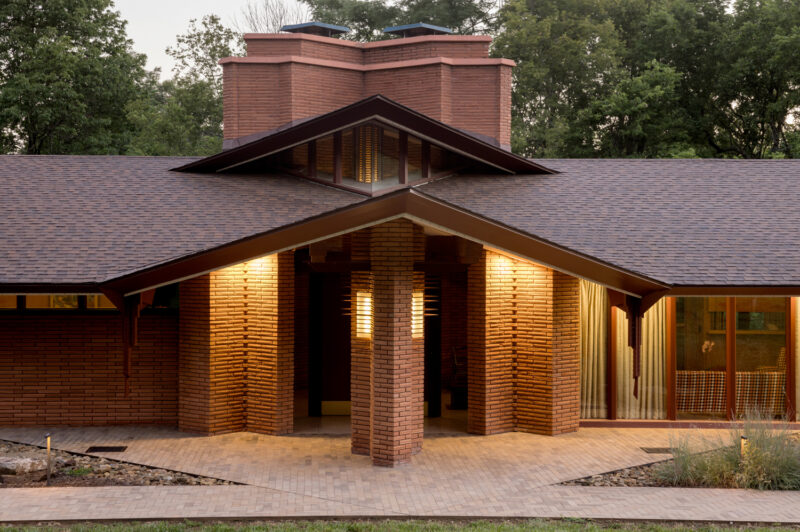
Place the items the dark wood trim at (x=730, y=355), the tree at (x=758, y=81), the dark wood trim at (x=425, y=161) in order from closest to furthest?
the dark wood trim at (x=730, y=355), the dark wood trim at (x=425, y=161), the tree at (x=758, y=81)

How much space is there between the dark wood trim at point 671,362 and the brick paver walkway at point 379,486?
0.85m

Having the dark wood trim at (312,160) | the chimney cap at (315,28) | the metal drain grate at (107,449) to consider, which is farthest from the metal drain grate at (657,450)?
the chimney cap at (315,28)

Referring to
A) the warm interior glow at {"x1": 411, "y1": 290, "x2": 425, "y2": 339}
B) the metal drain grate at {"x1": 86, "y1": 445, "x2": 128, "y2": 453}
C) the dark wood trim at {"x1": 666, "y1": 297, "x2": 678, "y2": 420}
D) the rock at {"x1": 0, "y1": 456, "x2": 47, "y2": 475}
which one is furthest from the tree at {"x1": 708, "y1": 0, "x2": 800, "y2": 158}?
the rock at {"x1": 0, "y1": 456, "x2": 47, "y2": 475}

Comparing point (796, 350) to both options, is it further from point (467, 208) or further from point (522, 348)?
point (467, 208)

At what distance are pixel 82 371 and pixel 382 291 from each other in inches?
231

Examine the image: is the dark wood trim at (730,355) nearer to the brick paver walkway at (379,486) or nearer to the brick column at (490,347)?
the brick paver walkway at (379,486)

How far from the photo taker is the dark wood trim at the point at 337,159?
14438 millimetres

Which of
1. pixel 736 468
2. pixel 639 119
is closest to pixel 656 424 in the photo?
pixel 736 468

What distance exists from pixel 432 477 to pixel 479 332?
10.5 ft

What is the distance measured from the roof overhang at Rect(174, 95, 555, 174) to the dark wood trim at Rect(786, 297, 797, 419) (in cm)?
578

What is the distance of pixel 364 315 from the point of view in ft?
36.9

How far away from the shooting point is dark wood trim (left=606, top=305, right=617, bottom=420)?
13234 millimetres

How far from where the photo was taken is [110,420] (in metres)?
13.0

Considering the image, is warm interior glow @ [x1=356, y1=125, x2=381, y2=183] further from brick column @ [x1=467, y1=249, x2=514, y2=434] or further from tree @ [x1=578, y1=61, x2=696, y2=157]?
tree @ [x1=578, y1=61, x2=696, y2=157]
